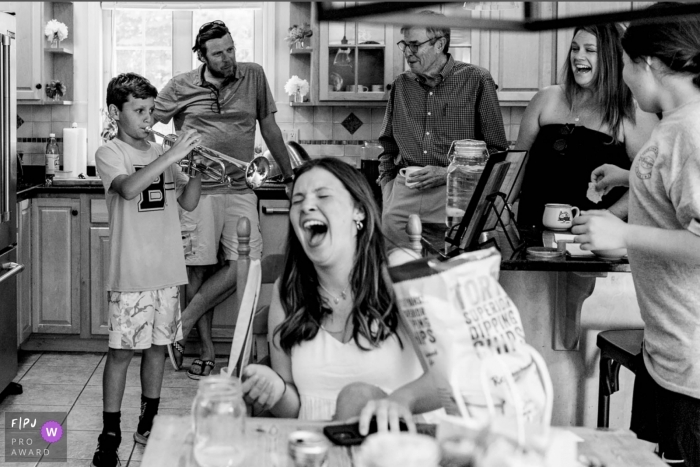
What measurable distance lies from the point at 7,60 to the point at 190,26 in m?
1.74

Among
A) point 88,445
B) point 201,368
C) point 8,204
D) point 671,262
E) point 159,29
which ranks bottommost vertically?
point 88,445

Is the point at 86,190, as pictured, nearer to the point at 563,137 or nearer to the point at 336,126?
the point at 336,126

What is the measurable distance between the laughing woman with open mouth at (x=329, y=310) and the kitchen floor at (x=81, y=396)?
1474 mm

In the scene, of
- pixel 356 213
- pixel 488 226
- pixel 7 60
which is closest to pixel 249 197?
pixel 7 60

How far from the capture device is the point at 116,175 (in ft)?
9.66

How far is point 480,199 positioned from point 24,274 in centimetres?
288

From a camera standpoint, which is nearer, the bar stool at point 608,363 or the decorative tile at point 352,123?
the bar stool at point 608,363

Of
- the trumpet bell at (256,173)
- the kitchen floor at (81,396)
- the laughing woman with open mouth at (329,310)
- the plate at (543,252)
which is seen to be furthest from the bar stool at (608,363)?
the trumpet bell at (256,173)

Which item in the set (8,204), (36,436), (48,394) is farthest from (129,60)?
(36,436)

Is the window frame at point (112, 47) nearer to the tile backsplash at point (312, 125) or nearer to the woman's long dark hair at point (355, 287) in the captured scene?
the tile backsplash at point (312, 125)

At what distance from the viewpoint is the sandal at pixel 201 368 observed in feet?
13.8

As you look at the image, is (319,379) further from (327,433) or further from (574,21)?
(574,21)

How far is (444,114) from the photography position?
3.78 m

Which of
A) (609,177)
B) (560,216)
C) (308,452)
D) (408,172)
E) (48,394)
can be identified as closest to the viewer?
(308,452)
